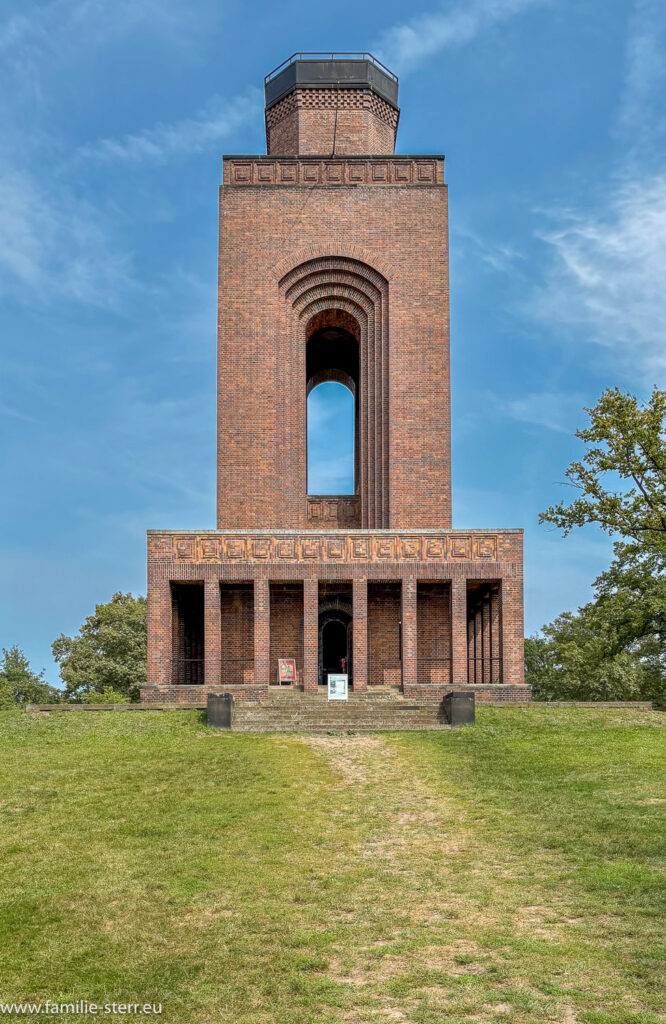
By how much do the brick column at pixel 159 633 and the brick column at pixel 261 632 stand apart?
2.28m

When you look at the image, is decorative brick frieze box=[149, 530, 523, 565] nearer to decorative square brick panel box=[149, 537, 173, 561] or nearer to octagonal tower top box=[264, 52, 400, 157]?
decorative square brick panel box=[149, 537, 173, 561]

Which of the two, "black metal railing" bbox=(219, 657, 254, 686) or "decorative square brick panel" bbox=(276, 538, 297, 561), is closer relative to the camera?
"decorative square brick panel" bbox=(276, 538, 297, 561)

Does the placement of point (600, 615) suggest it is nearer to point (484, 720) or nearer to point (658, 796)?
point (484, 720)

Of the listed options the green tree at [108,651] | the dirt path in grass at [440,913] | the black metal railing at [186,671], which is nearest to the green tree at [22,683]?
the green tree at [108,651]

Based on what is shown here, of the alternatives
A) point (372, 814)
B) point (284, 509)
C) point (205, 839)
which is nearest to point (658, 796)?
point (372, 814)

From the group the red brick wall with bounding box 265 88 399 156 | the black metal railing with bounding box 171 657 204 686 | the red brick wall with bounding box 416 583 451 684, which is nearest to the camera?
the black metal railing with bounding box 171 657 204 686

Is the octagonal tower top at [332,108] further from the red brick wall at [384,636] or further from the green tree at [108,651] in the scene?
the green tree at [108,651]

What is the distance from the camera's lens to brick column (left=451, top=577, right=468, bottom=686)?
25.4 m

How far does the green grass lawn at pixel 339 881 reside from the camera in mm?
7488

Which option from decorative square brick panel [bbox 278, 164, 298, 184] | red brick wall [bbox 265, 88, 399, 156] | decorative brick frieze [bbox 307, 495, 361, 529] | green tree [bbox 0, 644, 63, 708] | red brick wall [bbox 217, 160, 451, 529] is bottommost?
green tree [bbox 0, 644, 63, 708]

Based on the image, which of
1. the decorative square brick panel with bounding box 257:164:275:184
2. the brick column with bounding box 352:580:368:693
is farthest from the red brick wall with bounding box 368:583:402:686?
the decorative square brick panel with bounding box 257:164:275:184

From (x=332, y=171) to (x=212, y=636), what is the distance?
15.3 metres

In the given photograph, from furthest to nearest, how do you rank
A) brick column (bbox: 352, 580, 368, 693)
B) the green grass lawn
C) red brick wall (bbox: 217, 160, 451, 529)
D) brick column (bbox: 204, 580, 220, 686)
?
red brick wall (bbox: 217, 160, 451, 529) → brick column (bbox: 352, 580, 368, 693) → brick column (bbox: 204, 580, 220, 686) → the green grass lawn

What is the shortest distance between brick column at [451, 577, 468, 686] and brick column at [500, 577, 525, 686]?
1.01 meters
